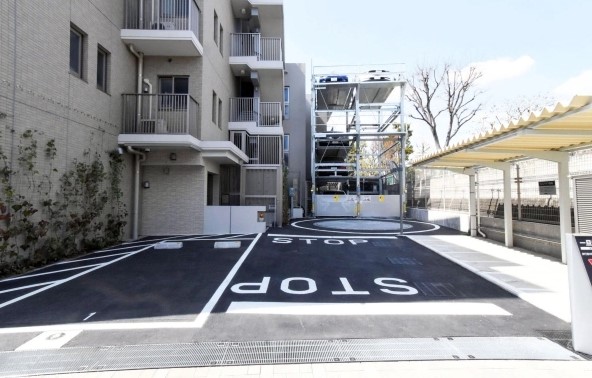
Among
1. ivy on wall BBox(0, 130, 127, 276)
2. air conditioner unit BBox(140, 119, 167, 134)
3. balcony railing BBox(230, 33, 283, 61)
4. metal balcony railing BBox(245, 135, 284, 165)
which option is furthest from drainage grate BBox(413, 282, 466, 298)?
balcony railing BBox(230, 33, 283, 61)

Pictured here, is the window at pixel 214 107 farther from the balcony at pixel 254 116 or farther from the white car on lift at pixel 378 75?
the white car on lift at pixel 378 75

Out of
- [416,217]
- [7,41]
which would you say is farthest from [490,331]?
[416,217]

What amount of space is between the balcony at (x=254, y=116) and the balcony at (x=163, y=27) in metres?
4.58

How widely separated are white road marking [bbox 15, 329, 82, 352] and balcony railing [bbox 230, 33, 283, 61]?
14.3 meters

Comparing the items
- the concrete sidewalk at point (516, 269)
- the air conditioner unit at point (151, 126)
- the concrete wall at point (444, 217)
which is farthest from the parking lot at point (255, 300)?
the concrete wall at point (444, 217)

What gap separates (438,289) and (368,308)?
1.66 meters

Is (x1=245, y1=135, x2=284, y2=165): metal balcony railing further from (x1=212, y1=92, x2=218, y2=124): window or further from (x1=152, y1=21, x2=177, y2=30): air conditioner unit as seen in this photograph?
(x1=152, y1=21, x2=177, y2=30): air conditioner unit

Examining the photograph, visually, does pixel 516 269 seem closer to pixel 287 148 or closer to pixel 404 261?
pixel 404 261

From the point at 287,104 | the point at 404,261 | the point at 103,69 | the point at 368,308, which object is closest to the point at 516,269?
the point at 404,261

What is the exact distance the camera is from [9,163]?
6.34 m

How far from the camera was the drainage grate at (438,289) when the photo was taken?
5177 millimetres

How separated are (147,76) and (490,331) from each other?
12.3m

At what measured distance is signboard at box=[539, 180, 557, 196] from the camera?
27.0ft

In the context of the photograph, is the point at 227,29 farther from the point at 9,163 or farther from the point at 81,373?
the point at 81,373
